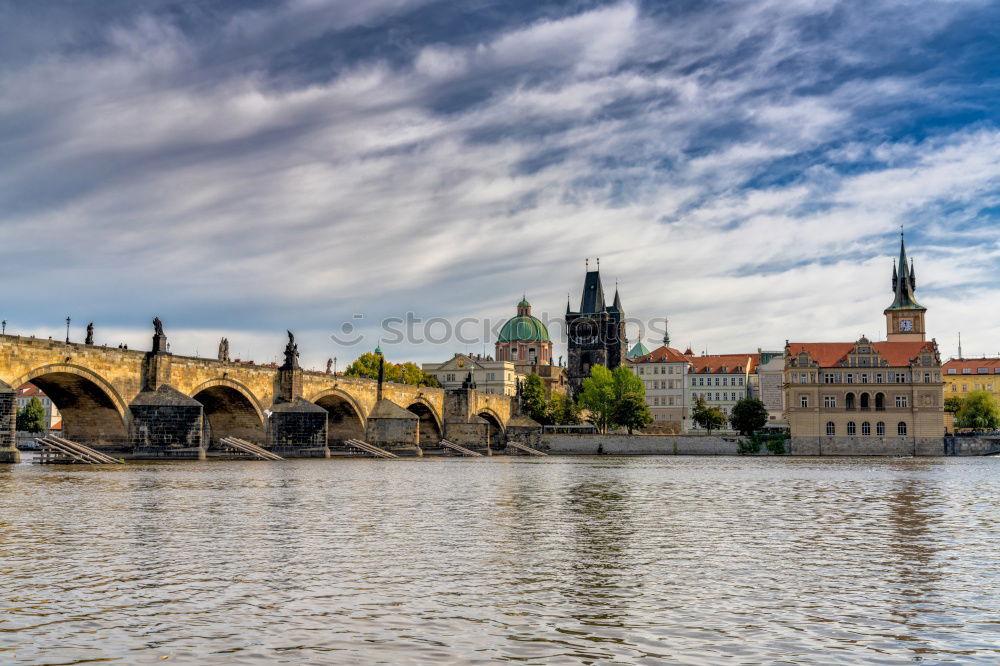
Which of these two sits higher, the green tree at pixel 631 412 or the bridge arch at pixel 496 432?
the green tree at pixel 631 412

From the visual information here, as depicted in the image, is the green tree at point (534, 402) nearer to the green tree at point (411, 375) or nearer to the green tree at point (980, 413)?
the green tree at point (411, 375)

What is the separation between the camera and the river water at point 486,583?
8.72 meters

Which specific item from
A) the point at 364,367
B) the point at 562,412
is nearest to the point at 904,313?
the point at 562,412

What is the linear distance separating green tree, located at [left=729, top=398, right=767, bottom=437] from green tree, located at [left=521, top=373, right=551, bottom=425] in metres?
26.5

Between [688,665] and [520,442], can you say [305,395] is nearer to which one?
[520,442]

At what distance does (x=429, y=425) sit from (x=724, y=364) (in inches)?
2426

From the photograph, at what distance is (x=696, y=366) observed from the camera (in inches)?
5546

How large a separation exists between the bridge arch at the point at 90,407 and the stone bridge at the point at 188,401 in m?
0.05

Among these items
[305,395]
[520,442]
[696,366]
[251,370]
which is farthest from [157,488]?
[696,366]

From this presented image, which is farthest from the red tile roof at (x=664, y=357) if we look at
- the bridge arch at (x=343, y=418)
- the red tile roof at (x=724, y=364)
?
the bridge arch at (x=343, y=418)

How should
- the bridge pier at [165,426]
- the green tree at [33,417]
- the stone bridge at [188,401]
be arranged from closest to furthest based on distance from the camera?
1. the stone bridge at [188,401]
2. the bridge pier at [165,426]
3. the green tree at [33,417]

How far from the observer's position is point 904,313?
123 meters

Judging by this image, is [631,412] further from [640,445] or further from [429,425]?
[429,425]

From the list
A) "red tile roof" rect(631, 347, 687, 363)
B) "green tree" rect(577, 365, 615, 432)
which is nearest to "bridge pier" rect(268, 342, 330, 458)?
"green tree" rect(577, 365, 615, 432)
